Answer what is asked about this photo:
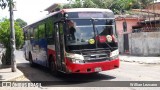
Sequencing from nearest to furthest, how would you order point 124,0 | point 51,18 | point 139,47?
point 51,18 → point 139,47 → point 124,0

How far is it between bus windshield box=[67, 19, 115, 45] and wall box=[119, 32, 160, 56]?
1314 centimetres

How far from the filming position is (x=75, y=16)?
12.3 metres

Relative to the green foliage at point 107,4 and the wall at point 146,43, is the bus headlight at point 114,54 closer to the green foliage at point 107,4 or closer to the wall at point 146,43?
the wall at point 146,43

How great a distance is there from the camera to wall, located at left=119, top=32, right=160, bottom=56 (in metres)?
24.9

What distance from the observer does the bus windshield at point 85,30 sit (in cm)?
1197

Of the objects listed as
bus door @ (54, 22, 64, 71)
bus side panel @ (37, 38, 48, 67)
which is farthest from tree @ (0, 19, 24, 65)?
bus door @ (54, 22, 64, 71)

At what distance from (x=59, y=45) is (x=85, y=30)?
137 cm

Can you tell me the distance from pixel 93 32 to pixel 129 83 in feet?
8.36

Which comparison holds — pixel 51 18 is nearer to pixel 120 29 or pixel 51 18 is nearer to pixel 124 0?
pixel 120 29

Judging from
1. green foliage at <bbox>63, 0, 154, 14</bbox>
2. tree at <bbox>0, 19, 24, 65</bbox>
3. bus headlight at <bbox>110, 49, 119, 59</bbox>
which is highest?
green foliage at <bbox>63, 0, 154, 14</bbox>

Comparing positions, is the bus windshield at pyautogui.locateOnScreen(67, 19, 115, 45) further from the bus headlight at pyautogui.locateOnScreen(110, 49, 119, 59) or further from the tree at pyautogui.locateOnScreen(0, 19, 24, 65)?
the tree at pyautogui.locateOnScreen(0, 19, 24, 65)

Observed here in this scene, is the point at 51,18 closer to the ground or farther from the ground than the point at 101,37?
farther from the ground

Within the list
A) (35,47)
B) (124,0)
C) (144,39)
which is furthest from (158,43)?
(124,0)

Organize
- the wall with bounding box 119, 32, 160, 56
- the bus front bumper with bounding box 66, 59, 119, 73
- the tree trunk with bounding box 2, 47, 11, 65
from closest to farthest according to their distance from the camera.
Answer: the bus front bumper with bounding box 66, 59, 119, 73 → the tree trunk with bounding box 2, 47, 11, 65 → the wall with bounding box 119, 32, 160, 56
